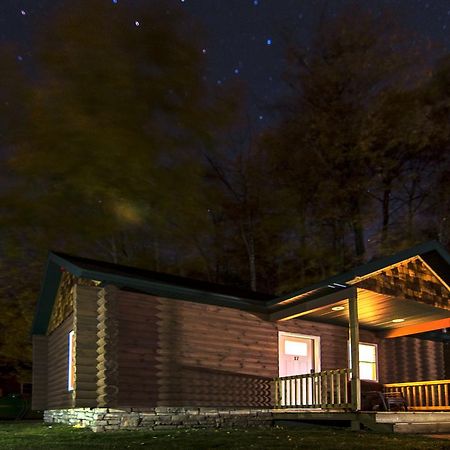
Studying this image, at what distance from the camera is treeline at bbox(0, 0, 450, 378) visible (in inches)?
1103

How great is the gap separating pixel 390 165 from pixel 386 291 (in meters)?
16.1

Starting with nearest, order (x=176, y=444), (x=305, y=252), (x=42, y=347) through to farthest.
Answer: (x=176, y=444)
(x=42, y=347)
(x=305, y=252)

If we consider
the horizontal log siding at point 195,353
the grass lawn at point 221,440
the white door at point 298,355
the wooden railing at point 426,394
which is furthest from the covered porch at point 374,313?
the grass lawn at point 221,440

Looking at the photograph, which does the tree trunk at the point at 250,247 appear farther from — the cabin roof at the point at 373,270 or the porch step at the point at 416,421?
the porch step at the point at 416,421

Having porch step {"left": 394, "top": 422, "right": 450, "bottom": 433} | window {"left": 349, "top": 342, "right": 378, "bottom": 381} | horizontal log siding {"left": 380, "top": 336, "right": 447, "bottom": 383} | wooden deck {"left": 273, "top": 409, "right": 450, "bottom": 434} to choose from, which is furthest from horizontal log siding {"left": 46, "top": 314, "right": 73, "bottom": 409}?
horizontal log siding {"left": 380, "top": 336, "right": 447, "bottom": 383}

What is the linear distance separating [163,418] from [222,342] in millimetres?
2556

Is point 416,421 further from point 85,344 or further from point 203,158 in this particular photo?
point 203,158

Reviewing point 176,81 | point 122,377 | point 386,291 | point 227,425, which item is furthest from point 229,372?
point 176,81

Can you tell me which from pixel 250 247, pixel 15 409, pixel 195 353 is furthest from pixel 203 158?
pixel 195 353

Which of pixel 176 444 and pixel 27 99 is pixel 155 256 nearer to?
pixel 27 99

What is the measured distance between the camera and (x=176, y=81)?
32.2 metres

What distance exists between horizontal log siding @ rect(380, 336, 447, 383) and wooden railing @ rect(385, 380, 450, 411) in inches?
56.4

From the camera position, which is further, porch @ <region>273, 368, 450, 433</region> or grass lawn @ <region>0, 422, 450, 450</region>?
porch @ <region>273, 368, 450, 433</region>

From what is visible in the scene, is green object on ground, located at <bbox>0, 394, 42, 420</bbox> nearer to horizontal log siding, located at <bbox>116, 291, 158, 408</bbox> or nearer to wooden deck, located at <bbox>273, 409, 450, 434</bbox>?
horizontal log siding, located at <bbox>116, 291, 158, 408</bbox>
